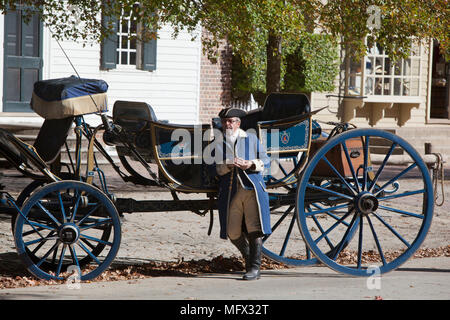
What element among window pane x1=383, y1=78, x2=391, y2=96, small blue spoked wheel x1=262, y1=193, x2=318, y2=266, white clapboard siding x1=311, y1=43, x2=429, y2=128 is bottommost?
small blue spoked wheel x1=262, y1=193, x2=318, y2=266

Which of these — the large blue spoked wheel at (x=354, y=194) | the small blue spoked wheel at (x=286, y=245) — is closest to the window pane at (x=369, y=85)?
the small blue spoked wheel at (x=286, y=245)

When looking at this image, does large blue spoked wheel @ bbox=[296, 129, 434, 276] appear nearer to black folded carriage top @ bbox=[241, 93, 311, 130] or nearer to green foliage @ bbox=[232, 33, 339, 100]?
black folded carriage top @ bbox=[241, 93, 311, 130]

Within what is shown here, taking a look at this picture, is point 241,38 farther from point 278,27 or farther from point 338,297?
point 338,297

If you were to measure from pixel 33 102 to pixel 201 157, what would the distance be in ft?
4.88

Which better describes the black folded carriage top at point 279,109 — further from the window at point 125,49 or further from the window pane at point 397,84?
the window pane at point 397,84

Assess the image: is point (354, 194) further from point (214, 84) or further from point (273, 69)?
point (214, 84)

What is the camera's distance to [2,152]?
19.8 ft

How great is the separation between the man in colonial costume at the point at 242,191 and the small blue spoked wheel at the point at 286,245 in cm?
26

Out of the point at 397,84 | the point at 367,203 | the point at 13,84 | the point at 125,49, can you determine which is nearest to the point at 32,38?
the point at 13,84

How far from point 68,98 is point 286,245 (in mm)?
2584

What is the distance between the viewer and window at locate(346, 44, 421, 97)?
1967 cm

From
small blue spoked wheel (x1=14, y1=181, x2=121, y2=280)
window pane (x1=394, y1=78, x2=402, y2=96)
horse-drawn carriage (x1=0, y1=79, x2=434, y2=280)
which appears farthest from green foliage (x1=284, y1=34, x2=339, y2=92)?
small blue spoked wheel (x1=14, y1=181, x2=121, y2=280)

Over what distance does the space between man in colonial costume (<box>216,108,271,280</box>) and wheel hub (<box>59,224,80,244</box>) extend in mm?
1208

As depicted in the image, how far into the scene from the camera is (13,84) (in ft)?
51.9
